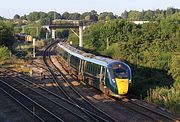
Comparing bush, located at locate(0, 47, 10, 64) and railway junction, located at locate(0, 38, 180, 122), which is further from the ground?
railway junction, located at locate(0, 38, 180, 122)

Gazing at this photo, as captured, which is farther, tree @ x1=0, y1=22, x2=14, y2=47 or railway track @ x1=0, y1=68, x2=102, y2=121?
tree @ x1=0, y1=22, x2=14, y2=47

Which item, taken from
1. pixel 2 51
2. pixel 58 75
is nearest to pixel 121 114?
pixel 58 75

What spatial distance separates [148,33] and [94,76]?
24746 mm

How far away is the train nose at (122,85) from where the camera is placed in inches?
965

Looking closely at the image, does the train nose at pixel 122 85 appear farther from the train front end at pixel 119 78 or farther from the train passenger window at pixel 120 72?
the train passenger window at pixel 120 72

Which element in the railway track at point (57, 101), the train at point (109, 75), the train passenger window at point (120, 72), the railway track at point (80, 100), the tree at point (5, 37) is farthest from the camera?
the tree at point (5, 37)

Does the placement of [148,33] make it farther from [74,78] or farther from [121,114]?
[121,114]

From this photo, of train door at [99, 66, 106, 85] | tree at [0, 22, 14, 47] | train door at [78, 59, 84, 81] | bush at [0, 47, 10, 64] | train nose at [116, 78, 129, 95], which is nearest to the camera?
train nose at [116, 78, 129, 95]

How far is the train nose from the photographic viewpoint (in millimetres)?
24516

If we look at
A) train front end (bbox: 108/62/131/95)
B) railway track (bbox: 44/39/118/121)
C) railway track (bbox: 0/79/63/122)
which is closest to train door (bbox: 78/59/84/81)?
railway track (bbox: 44/39/118/121)

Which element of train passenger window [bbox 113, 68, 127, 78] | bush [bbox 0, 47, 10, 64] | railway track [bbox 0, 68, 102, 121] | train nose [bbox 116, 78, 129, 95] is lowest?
bush [bbox 0, 47, 10, 64]

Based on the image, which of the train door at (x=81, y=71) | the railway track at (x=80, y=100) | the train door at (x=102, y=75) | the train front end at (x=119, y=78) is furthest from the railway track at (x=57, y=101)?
the train door at (x=81, y=71)

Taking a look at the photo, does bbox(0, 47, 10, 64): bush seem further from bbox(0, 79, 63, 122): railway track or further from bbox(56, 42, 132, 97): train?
bbox(56, 42, 132, 97): train

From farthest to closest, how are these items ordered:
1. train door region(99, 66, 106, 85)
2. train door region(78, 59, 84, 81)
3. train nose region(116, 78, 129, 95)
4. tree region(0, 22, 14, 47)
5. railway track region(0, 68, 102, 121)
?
tree region(0, 22, 14, 47), train door region(78, 59, 84, 81), train door region(99, 66, 106, 85), train nose region(116, 78, 129, 95), railway track region(0, 68, 102, 121)
